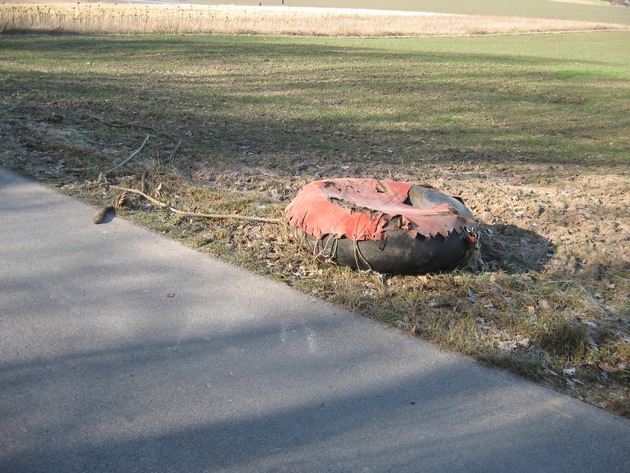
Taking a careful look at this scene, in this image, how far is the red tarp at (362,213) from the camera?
16.0ft

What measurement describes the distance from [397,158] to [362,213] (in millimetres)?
4173

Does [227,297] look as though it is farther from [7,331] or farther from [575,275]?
[575,275]

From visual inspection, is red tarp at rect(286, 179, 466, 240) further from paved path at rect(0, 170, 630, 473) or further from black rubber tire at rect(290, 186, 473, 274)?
paved path at rect(0, 170, 630, 473)

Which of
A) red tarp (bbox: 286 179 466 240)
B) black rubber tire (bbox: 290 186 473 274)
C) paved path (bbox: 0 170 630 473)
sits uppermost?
red tarp (bbox: 286 179 466 240)

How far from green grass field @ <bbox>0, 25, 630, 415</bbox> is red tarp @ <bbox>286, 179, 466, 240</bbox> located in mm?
303

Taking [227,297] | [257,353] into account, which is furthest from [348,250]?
[257,353]

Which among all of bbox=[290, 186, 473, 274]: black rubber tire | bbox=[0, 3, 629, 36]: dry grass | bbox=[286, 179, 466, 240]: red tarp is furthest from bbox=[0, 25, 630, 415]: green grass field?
bbox=[0, 3, 629, 36]: dry grass

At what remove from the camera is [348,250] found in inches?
194

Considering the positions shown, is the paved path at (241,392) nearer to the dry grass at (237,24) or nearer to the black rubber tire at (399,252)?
the black rubber tire at (399,252)

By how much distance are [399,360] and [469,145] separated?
6811mm

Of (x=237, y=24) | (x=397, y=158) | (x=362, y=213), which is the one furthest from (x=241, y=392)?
(x=237, y=24)

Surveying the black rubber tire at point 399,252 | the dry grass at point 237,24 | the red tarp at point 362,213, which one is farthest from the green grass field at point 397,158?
the dry grass at point 237,24

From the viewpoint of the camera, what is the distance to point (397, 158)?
9.03 metres

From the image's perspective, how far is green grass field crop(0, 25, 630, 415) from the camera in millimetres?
4402
